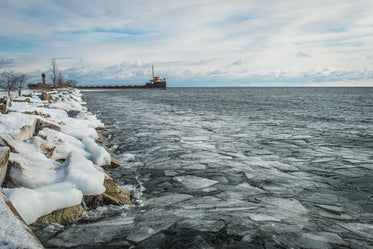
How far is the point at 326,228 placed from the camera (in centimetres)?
201

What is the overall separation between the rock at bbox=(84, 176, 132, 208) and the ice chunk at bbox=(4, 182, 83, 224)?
0.57 feet

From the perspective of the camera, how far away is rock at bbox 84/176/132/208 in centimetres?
235

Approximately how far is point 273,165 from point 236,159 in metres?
0.58

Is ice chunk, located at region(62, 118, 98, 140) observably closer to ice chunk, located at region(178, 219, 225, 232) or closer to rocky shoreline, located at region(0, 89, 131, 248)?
rocky shoreline, located at region(0, 89, 131, 248)

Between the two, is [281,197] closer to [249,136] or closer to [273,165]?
[273,165]

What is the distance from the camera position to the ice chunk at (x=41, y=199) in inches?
74.2

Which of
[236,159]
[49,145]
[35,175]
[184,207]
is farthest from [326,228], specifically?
[49,145]

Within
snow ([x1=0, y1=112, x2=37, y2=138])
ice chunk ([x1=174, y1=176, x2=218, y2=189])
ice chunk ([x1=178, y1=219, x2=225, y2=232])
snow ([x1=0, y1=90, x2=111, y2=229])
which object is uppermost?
snow ([x1=0, y1=112, x2=37, y2=138])

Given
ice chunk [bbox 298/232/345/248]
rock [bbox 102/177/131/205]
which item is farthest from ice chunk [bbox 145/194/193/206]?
ice chunk [bbox 298/232/345/248]

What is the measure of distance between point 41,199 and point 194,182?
1686 millimetres

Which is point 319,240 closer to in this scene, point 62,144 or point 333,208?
point 333,208

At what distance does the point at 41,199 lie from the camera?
1.99 m

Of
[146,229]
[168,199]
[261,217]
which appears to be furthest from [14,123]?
[261,217]

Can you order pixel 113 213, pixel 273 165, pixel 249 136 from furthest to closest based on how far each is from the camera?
pixel 249 136 < pixel 273 165 < pixel 113 213
